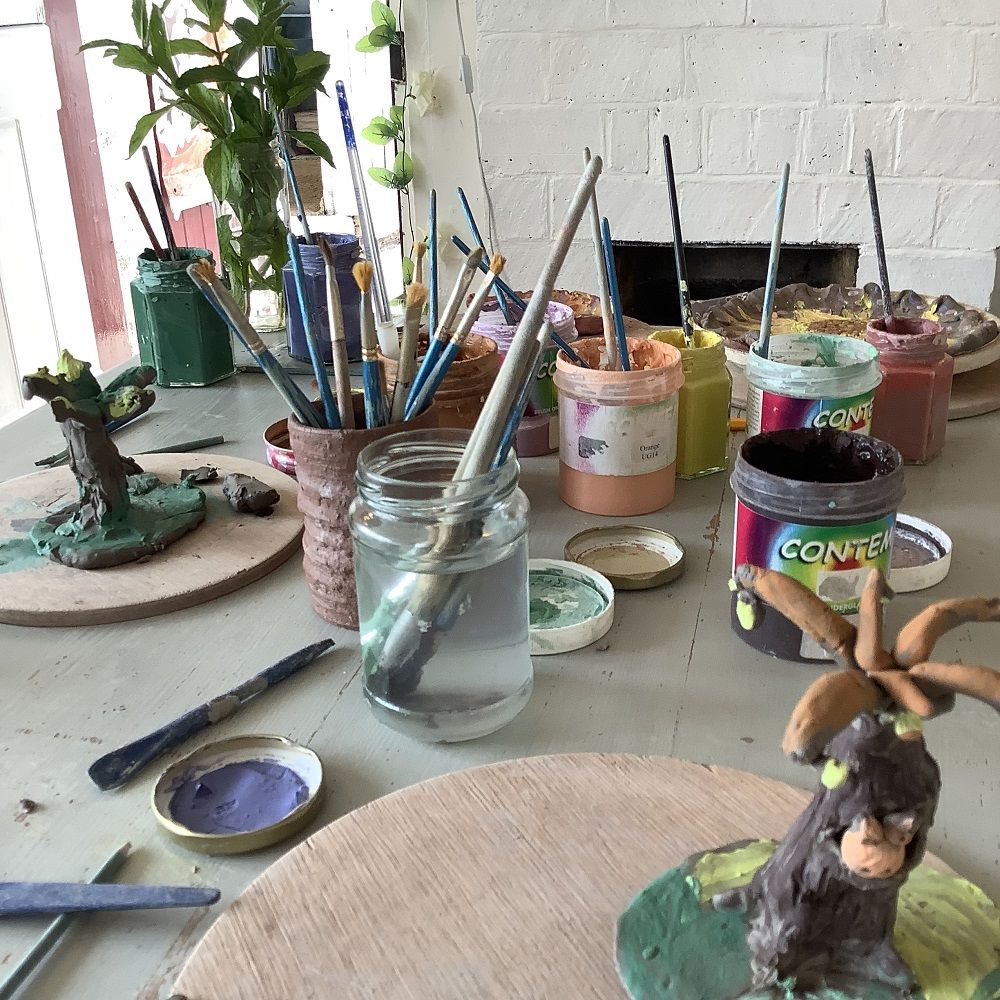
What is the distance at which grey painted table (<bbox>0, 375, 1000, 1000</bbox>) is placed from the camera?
0.51m

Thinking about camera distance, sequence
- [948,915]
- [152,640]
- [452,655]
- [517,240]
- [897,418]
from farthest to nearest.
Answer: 1. [517,240]
2. [897,418]
3. [152,640]
4. [452,655]
5. [948,915]

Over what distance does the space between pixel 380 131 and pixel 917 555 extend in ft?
4.58

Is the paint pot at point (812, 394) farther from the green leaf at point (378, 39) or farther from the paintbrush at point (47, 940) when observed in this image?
the green leaf at point (378, 39)

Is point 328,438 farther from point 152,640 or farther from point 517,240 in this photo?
point 517,240

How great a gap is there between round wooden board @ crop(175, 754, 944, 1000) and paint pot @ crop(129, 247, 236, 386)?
781 millimetres

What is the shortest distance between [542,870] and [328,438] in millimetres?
314

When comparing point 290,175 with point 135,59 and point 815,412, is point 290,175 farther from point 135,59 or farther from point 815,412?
point 815,412

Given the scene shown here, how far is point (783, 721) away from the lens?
618 millimetres

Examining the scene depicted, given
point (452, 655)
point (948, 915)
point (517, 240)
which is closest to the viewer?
point (948, 915)

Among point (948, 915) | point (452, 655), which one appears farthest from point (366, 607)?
point (948, 915)

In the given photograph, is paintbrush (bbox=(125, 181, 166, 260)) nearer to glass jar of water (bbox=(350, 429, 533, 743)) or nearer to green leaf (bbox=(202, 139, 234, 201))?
green leaf (bbox=(202, 139, 234, 201))

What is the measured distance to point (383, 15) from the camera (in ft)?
5.93

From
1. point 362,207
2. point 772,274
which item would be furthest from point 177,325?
point 772,274

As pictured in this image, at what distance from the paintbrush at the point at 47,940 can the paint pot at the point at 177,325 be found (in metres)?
0.77
